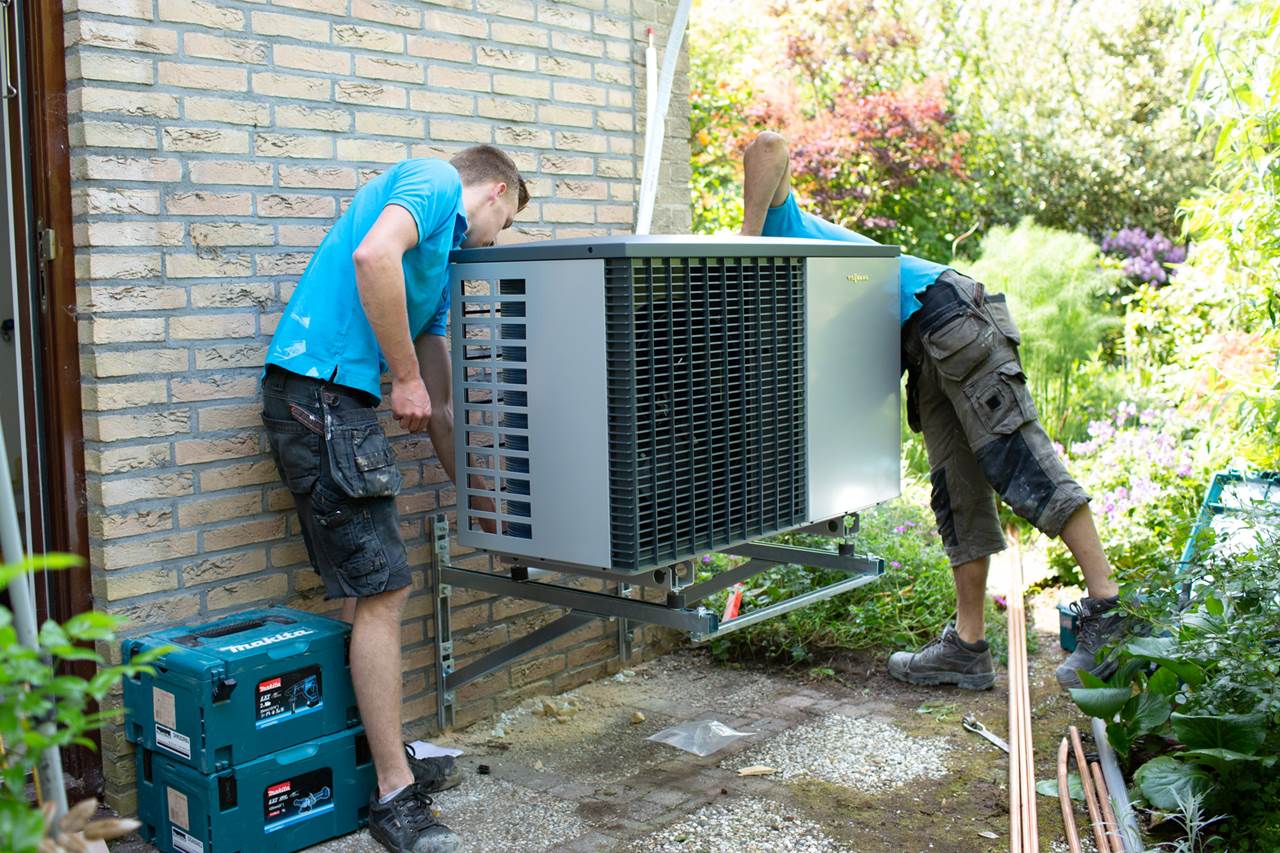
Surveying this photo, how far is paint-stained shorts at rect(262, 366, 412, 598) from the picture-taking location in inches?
117

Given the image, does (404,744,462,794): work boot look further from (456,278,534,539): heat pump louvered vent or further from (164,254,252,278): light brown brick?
(164,254,252,278): light brown brick

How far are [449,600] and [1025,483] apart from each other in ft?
5.91

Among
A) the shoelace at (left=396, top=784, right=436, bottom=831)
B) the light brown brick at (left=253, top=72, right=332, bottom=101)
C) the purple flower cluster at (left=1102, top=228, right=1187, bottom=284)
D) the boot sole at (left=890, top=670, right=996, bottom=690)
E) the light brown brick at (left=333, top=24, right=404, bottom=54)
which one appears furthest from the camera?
the purple flower cluster at (left=1102, top=228, right=1187, bottom=284)

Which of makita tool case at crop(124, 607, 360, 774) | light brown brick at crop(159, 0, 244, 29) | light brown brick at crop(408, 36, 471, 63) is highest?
light brown brick at crop(408, 36, 471, 63)

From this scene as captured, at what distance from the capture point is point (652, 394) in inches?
110

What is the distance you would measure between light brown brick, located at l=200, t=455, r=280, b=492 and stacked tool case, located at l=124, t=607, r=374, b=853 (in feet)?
1.11

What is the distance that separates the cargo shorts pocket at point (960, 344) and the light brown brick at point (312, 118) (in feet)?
5.99

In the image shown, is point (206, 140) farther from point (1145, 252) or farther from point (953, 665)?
point (1145, 252)

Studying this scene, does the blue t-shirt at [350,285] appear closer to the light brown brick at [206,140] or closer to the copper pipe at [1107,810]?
the light brown brick at [206,140]

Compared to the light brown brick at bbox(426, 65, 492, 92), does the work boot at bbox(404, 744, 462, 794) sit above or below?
below

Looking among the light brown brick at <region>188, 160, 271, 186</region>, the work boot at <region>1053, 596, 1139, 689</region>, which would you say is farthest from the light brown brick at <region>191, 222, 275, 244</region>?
the work boot at <region>1053, 596, 1139, 689</region>

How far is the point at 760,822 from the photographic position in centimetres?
313

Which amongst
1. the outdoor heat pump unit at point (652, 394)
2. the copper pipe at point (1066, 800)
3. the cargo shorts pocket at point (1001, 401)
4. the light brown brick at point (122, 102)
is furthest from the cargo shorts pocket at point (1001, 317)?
the light brown brick at point (122, 102)

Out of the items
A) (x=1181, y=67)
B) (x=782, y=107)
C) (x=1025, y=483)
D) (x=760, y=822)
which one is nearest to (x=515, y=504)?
(x=760, y=822)
